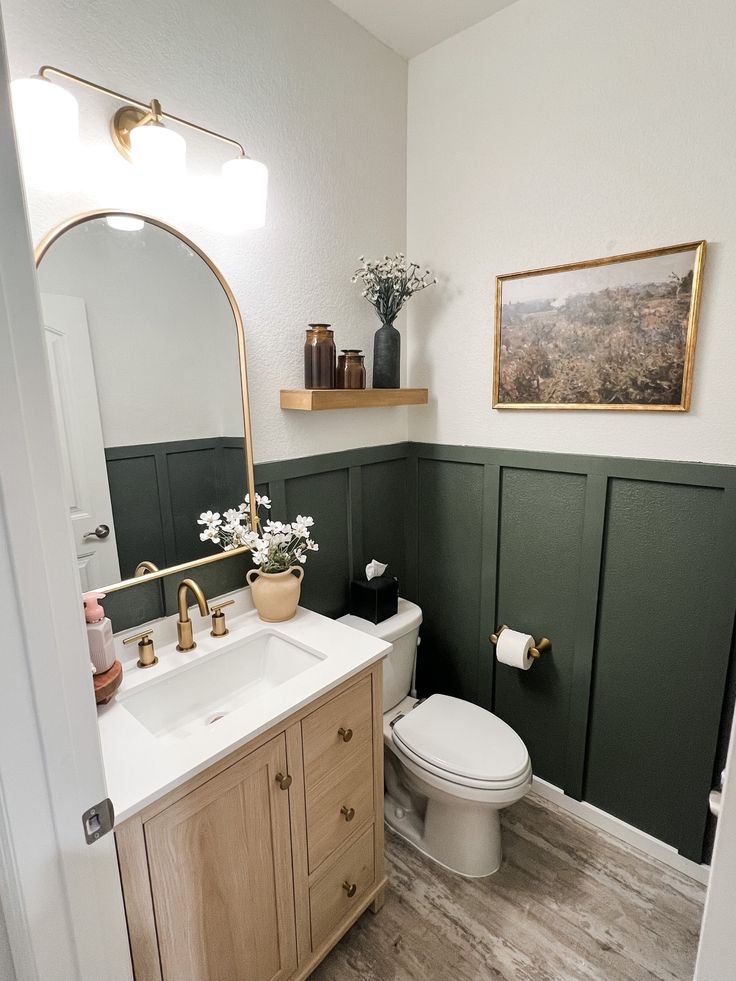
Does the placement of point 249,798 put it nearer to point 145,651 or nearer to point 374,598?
point 145,651

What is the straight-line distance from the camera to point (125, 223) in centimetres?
130

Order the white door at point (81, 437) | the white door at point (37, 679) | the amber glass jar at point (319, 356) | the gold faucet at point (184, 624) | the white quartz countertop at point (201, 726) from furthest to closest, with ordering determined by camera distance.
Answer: the amber glass jar at point (319, 356), the gold faucet at point (184, 624), the white door at point (81, 437), the white quartz countertop at point (201, 726), the white door at point (37, 679)

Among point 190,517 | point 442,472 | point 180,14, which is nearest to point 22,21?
point 180,14

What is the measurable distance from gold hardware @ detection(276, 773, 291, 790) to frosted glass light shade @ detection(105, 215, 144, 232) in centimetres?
139

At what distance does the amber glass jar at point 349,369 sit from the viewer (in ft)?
5.86

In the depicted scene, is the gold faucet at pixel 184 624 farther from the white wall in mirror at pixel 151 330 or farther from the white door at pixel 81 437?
the white wall in mirror at pixel 151 330

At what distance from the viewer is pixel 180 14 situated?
1.33 metres

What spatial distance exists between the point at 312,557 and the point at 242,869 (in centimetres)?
96

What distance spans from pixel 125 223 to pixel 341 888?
189cm

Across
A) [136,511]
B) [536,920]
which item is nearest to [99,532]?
[136,511]

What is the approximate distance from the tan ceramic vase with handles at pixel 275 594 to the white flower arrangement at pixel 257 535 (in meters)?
0.03

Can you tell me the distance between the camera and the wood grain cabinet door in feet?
3.40

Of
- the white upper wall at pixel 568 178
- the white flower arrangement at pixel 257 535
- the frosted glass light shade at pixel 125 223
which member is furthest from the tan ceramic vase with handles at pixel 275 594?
the frosted glass light shade at pixel 125 223

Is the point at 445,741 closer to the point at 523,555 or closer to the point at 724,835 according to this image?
the point at 523,555
